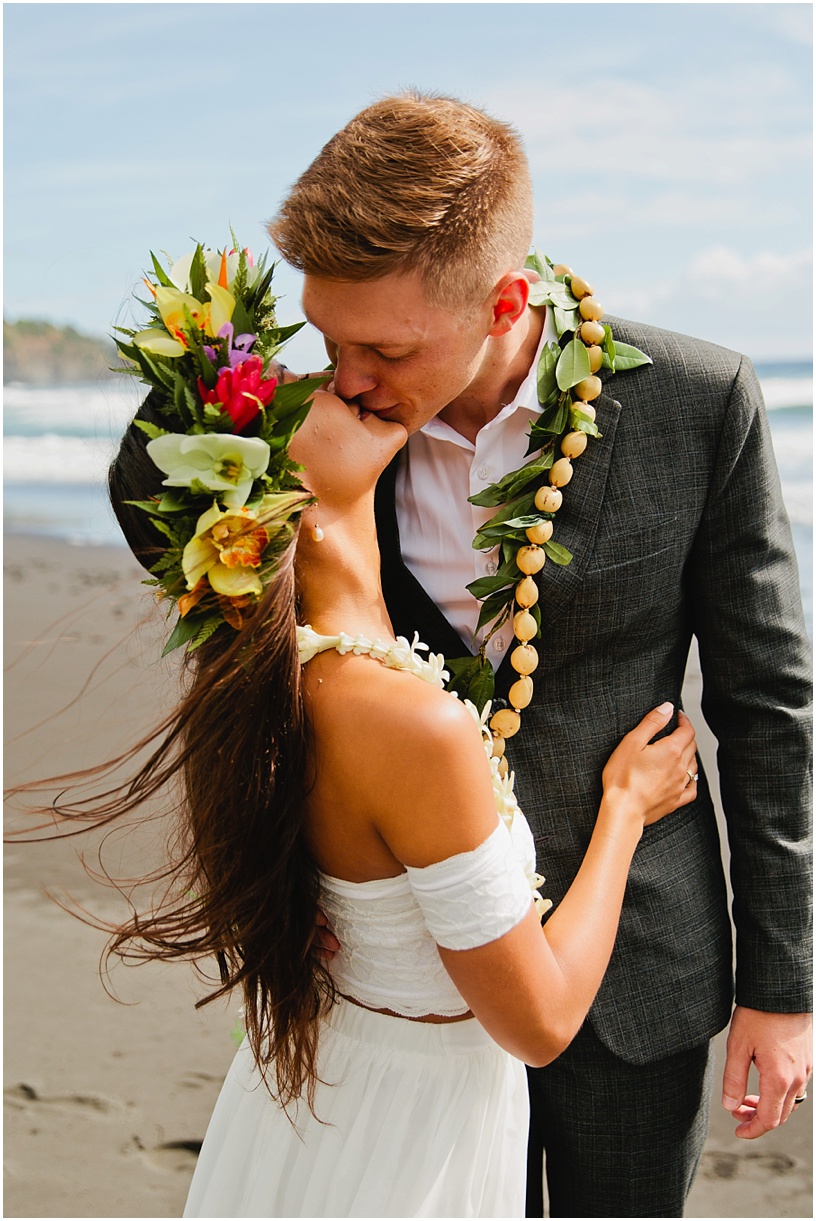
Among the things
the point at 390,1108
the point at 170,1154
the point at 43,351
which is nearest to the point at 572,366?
the point at 390,1108

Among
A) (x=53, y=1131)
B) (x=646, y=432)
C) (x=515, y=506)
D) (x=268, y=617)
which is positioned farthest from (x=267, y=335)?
(x=53, y=1131)

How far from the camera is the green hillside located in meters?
20.7

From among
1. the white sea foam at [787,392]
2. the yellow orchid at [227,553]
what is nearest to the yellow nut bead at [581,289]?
the yellow orchid at [227,553]

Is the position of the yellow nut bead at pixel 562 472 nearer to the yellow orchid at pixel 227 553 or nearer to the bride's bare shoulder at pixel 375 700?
the bride's bare shoulder at pixel 375 700

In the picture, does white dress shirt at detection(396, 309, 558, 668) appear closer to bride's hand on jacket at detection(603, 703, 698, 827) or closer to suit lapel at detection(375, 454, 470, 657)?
suit lapel at detection(375, 454, 470, 657)

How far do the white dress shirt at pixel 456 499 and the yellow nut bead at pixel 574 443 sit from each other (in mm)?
104

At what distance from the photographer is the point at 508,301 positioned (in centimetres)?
198

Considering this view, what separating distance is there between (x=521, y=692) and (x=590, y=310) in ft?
2.35

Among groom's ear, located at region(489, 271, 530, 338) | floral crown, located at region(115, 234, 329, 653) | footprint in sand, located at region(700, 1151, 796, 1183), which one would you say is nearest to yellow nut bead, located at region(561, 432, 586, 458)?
groom's ear, located at region(489, 271, 530, 338)

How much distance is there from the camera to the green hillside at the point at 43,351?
20.7 metres

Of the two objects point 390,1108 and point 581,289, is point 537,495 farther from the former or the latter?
point 390,1108

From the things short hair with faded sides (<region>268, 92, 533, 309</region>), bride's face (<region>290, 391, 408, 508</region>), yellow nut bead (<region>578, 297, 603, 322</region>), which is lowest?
bride's face (<region>290, 391, 408, 508</region>)

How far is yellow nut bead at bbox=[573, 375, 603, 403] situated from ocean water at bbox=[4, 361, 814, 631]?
440 centimetres

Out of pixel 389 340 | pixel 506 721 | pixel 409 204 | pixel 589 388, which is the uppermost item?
pixel 409 204
